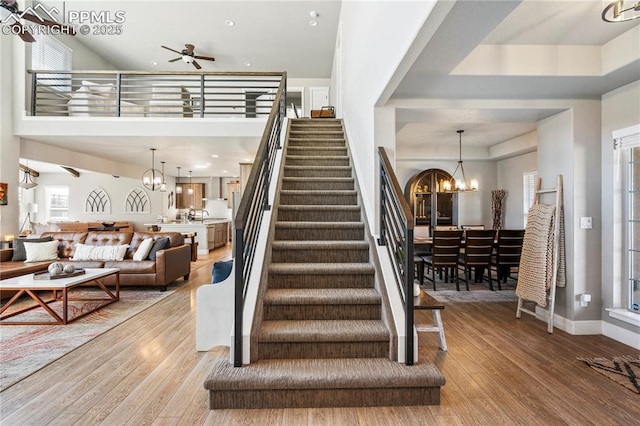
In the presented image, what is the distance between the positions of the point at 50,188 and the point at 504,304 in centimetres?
1411

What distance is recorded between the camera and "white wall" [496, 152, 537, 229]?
7.09 metres

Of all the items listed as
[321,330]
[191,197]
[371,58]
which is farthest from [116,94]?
[191,197]

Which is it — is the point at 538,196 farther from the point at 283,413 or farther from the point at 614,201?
the point at 283,413

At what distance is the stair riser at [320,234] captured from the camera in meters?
3.33

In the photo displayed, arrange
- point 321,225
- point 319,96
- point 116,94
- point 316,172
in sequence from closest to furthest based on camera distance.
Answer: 1. point 321,225
2. point 316,172
3. point 116,94
4. point 319,96

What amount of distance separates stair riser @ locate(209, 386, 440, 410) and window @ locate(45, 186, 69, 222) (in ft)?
40.9

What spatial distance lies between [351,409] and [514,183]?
24.1ft

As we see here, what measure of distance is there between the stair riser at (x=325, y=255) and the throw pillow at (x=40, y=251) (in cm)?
459

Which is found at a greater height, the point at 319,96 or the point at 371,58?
the point at 319,96

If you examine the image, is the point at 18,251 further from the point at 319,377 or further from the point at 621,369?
the point at 621,369

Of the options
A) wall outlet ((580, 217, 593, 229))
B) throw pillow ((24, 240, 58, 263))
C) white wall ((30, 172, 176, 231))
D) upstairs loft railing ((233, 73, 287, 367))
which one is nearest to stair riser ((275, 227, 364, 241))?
upstairs loft railing ((233, 73, 287, 367))

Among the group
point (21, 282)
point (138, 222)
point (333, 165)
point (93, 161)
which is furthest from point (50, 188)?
point (333, 165)

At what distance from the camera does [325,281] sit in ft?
9.28

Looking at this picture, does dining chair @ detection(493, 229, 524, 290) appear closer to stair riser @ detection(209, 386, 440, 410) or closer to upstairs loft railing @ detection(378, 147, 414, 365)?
upstairs loft railing @ detection(378, 147, 414, 365)
